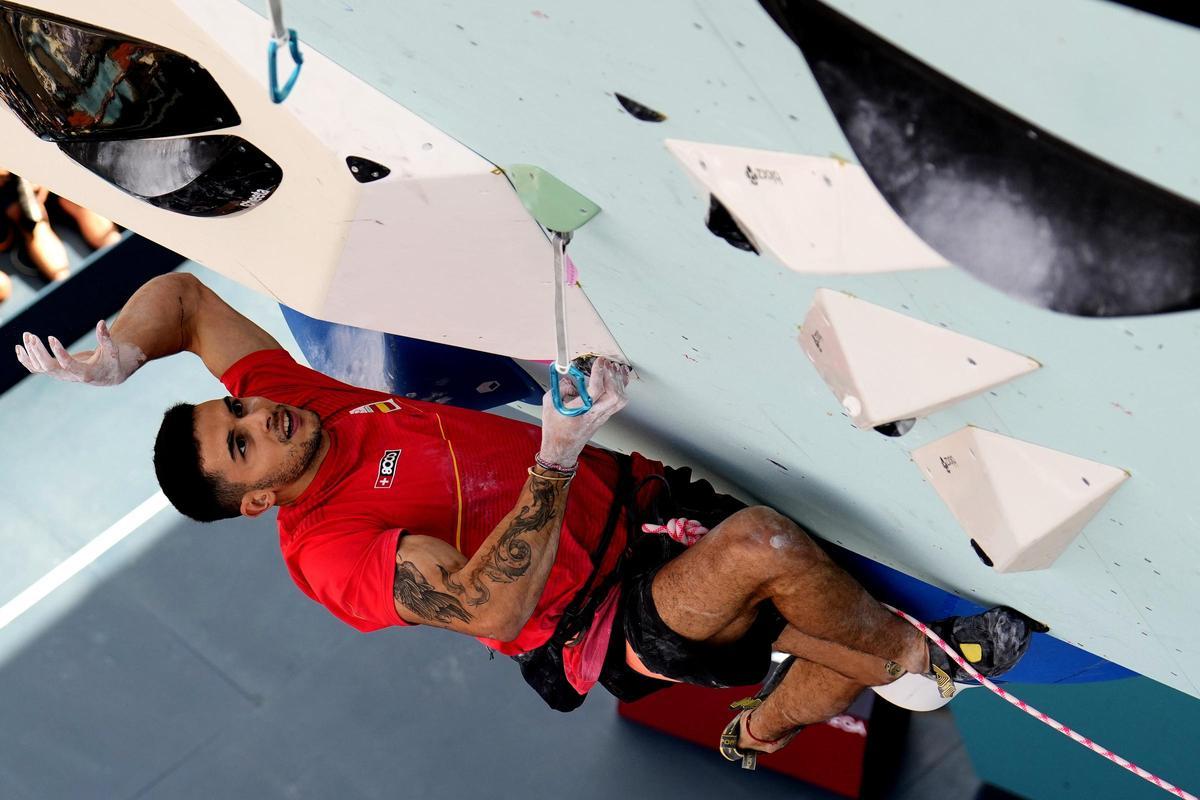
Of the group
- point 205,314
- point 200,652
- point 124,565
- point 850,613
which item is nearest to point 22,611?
point 124,565

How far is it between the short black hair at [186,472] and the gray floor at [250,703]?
3.09 ft

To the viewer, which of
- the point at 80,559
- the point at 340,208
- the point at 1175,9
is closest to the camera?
the point at 1175,9

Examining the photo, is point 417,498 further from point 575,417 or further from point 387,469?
point 575,417

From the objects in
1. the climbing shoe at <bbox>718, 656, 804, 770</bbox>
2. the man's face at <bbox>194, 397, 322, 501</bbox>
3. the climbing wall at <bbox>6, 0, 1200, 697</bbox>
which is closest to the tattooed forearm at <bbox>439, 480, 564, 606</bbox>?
the climbing wall at <bbox>6, 0, 1200, 697</bbox>

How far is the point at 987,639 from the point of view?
1.80 metres

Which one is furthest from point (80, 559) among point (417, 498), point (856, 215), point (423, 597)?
point (856, 215)

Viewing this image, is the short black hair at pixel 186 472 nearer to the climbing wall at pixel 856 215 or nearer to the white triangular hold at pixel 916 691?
the climbing wall at pixel 856 215

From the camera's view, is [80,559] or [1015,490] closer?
[1015,490]

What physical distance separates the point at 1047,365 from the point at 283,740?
2.12 metres

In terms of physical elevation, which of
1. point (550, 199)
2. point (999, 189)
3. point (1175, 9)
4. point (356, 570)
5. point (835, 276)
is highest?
point (1175, 9)

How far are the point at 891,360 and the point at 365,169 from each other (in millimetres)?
636

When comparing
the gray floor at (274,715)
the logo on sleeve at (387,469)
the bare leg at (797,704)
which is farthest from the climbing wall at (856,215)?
the gray floor at (274,715)

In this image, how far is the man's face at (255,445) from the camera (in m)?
1.89

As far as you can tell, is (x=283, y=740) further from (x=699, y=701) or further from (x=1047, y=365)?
(x=1047, y=365)
